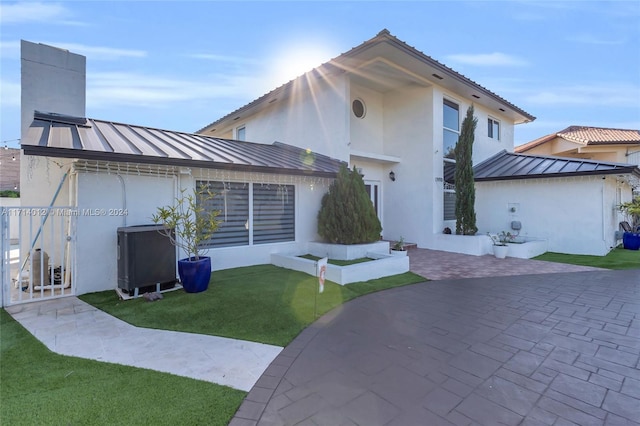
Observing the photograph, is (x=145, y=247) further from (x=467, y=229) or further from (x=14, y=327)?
(x=467, y=229)

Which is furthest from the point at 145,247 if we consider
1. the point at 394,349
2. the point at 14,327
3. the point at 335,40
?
the point at 335,40

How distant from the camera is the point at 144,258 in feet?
19.7

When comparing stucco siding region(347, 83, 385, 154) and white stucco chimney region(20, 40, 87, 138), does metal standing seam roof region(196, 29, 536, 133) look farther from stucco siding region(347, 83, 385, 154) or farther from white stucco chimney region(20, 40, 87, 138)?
white stucco chimney region(20, 40, 87, 138)

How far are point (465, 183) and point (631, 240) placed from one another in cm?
760

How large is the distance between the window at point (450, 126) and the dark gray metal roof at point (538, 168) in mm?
1911

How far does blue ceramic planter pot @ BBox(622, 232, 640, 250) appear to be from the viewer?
12.5 meters

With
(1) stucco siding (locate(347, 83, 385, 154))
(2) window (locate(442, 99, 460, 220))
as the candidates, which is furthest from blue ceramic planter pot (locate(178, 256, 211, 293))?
(2) window (locate(442, 99, 460, 220))

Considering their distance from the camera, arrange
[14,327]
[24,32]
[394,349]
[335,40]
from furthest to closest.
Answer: [335,40], [24,32], [14,327], [394,349]

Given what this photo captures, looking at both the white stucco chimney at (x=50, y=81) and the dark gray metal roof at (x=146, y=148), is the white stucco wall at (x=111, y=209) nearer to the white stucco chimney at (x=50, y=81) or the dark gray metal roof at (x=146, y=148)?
the dark gray metal roof at (x=146, y=148)

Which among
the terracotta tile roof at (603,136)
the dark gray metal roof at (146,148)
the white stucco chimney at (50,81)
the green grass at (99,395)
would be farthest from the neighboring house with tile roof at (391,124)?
the terracotta tile roof at (603,136)

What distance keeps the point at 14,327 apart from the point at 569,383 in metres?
7.23

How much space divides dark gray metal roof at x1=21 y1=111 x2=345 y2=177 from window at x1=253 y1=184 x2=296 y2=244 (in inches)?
35.4

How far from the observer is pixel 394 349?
13.1 ft

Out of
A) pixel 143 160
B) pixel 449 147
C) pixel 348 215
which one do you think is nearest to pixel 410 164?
pixel 449 147
